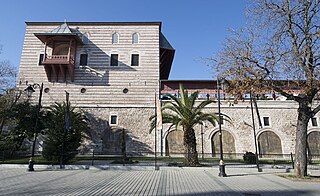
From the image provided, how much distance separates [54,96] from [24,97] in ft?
12.9

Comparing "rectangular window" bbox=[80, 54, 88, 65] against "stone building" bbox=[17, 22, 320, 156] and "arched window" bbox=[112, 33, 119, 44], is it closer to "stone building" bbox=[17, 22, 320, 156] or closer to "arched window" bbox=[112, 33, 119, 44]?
"stone building" bbox=[17, 22, 320, 156]

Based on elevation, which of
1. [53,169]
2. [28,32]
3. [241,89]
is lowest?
[53,169]

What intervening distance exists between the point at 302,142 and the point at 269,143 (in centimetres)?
1574

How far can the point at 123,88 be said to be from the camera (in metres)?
27.1

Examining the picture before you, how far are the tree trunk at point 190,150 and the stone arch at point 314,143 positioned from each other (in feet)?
59.1

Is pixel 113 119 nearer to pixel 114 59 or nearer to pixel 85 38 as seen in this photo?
pixel 114 59

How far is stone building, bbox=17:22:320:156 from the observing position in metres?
25.1

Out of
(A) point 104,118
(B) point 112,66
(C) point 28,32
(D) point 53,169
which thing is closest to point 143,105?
(A) point 104,118

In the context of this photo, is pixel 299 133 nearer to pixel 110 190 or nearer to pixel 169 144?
pixel 110 190

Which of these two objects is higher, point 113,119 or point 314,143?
point 113,119

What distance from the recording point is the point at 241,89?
430 inches

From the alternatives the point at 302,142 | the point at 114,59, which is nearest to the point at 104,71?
the point at 114,59

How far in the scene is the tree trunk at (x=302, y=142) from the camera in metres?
10.5

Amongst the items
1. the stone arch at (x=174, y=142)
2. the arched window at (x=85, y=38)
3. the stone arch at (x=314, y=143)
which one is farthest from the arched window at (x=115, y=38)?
the stone arch at (x=314, y=143)
